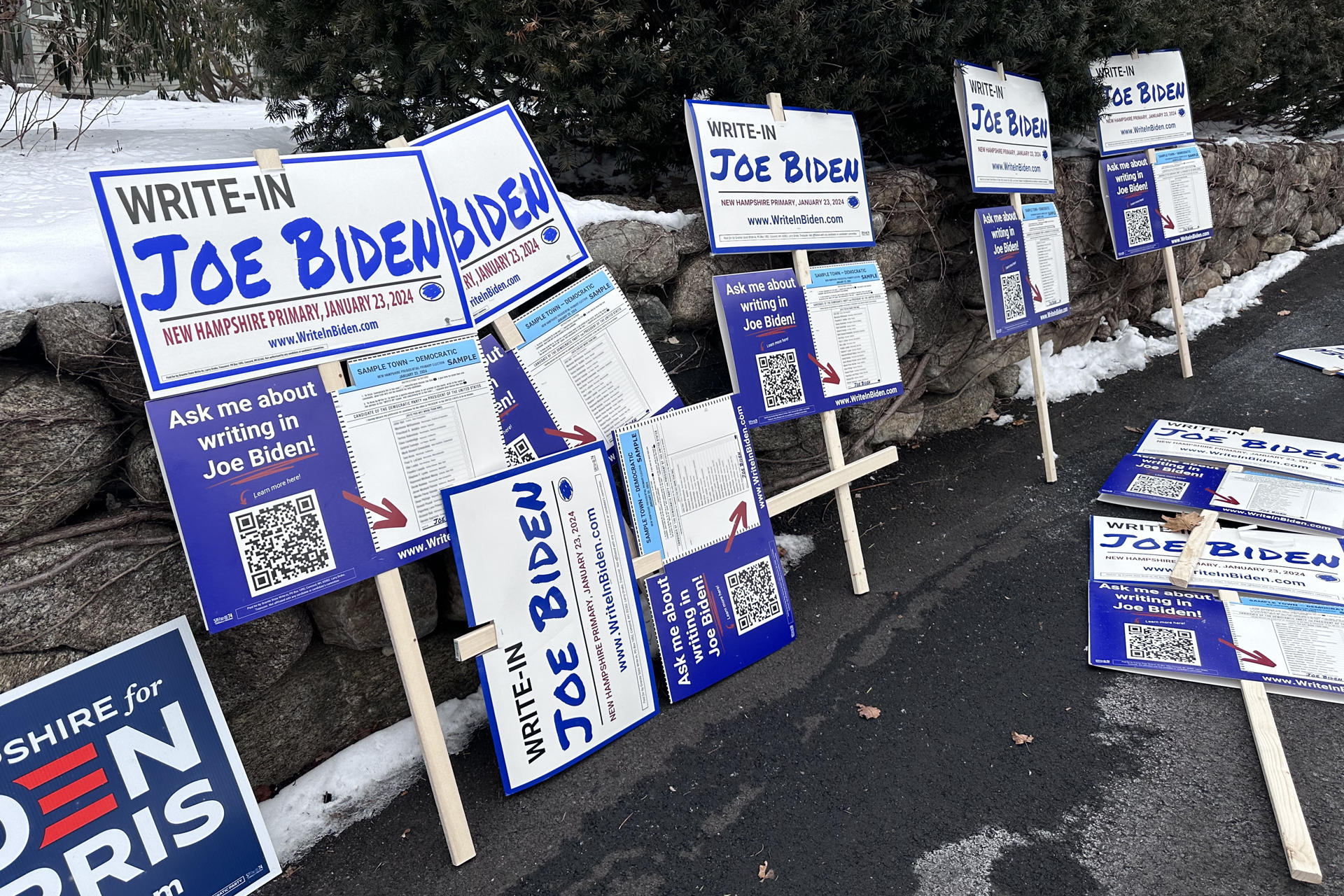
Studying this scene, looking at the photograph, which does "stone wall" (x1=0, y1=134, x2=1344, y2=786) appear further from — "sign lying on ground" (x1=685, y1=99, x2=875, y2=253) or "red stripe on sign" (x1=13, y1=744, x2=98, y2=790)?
"sign lying on ground" (x1=685, y1=99, x2=875, y2=253)

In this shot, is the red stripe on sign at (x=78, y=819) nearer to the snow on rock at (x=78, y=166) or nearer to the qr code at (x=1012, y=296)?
the snow on rock at (x=78, y=166)

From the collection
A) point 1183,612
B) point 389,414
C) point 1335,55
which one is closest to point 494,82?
point 389,414

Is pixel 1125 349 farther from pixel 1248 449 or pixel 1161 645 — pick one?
pixel 1161 645

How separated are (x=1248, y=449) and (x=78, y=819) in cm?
531

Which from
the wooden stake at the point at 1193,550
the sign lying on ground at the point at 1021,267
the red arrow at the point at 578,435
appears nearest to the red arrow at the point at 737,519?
the red arrow at the point at 578,435

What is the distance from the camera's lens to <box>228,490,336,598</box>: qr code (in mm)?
2209

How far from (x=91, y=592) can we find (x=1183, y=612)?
3.82 meters

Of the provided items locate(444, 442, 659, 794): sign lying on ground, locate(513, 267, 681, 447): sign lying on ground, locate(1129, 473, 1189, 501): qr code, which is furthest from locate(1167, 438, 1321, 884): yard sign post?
locate(513, 267, 681, 447): sign lying on ground

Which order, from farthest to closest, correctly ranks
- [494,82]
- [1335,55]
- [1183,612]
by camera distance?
1. [1335,55]
2. [494,82]
3. [1183,612]

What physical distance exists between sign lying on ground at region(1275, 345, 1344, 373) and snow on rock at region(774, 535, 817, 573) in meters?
4.23

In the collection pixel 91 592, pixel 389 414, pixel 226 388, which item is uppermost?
pixel 226 388

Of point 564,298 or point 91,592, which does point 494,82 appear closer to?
point 564,298

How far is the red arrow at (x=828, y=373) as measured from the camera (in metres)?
3.59

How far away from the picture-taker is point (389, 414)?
2451 mm
